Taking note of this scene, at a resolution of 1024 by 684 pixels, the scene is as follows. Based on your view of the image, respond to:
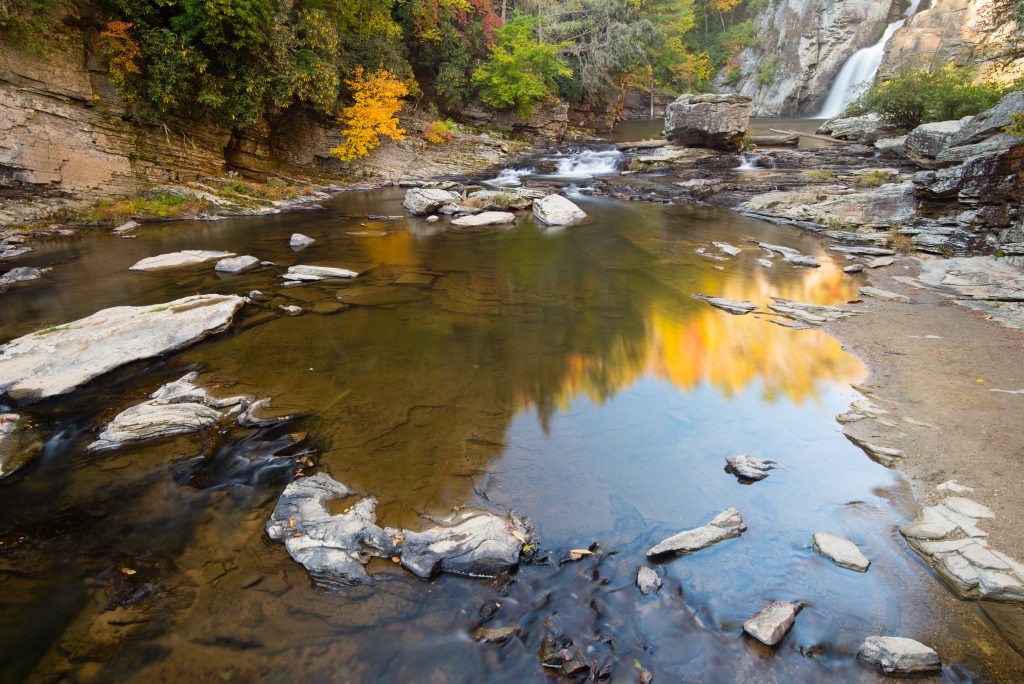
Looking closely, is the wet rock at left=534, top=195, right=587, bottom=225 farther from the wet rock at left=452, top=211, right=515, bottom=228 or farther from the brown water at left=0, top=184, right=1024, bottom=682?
the brown water at left=0, top=184, right=1024, bottom=682

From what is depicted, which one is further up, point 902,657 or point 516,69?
point 516,69

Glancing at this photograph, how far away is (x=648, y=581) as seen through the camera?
10.5 ft

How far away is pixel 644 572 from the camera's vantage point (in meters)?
3.26

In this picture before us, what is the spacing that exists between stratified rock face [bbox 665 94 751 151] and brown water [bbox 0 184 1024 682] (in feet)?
52.8

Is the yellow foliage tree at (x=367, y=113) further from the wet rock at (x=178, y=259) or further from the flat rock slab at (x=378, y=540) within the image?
the flat rock slab at (x=378, y=540)

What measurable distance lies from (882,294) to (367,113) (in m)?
17.8

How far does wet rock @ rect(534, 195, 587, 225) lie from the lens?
14242mm

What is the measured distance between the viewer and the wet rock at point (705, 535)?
3.42m

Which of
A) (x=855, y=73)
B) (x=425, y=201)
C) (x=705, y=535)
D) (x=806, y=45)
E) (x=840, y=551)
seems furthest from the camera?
(x=806, y=45)

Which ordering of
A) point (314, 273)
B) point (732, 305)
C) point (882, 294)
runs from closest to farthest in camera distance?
1. point (732, 305)
2. point (882, 294)
3. point (314, 273)

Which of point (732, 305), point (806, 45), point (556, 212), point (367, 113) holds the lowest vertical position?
point (732, 305)

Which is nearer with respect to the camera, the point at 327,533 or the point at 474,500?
the point at 327,533

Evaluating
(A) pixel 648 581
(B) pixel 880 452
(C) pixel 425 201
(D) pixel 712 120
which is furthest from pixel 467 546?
(D) pixel 712 120

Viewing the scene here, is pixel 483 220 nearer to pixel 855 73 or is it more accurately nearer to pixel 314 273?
pixel 314 273
